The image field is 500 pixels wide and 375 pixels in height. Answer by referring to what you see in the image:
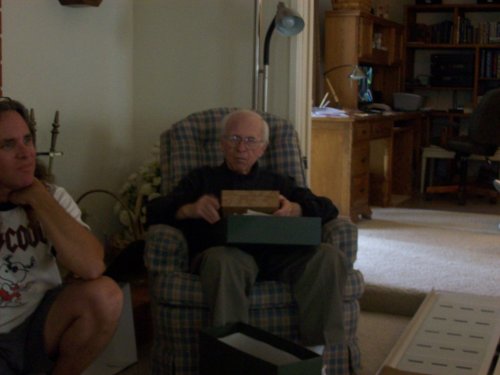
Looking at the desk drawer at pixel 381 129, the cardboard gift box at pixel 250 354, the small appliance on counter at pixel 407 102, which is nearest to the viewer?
the cardboard gift box at pixel 250 354

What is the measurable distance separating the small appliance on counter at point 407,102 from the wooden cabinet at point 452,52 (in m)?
0.74

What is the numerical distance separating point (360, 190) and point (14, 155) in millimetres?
3561

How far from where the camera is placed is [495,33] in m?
7.14

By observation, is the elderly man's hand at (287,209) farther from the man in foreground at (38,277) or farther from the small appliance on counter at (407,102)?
the small appliance on counter at (407,102)

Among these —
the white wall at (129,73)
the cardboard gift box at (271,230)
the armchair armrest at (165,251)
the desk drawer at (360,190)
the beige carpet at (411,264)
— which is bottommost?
the beige carpet at (411,264)

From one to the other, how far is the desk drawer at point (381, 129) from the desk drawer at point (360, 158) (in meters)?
0.17

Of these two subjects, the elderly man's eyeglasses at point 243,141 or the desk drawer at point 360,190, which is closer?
the elderly man's eyeglasses at point 243,141

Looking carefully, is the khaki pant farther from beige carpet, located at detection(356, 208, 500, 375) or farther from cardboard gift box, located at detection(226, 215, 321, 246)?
beige carpet, located at detection(356, 208, 500, 375)

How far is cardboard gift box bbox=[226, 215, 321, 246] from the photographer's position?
2420mm

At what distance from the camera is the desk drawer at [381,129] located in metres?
5.51

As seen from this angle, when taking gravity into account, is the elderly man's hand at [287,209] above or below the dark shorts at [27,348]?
above

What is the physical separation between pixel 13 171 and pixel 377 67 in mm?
5321

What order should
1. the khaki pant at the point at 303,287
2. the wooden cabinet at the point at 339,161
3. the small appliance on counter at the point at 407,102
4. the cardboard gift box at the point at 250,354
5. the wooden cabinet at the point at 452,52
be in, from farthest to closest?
the wooden cabinet at the point at 452,52 < the small appliance on counter at the point at 407,102 < the wooden cabinet at the point at 339,161 < the khaki pant at the point at 303,287 < the cardboard gift box at the point at 250,354

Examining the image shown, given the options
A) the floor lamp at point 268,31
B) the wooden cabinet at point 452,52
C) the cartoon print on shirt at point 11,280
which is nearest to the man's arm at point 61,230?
Answer: the cartoon print on shirt at point 11,280
